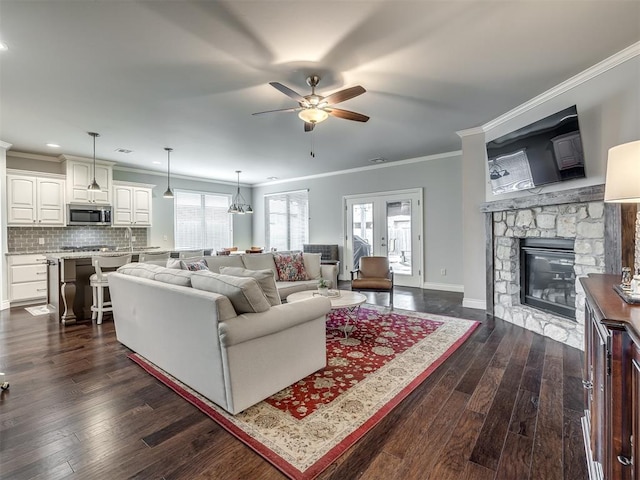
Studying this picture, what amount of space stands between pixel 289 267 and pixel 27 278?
4551 millimetres

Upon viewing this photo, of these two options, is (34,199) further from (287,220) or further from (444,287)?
(444,287)

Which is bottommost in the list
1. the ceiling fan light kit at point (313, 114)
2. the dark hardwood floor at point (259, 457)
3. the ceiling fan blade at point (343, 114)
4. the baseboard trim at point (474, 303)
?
the dark hardwood floor at point (259, 457)

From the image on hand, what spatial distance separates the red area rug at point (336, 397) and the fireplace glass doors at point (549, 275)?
3.21 feet

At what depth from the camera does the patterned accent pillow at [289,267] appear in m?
4.94

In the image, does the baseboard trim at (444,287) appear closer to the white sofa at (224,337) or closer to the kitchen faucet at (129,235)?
the white sofa at (224,337)

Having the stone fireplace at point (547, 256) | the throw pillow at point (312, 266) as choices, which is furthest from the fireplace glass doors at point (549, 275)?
the throw pillow at point (312, 266)

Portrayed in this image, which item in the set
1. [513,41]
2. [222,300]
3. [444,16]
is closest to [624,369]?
[222,300]

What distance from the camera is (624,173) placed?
1639mm

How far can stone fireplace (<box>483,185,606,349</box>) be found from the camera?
3.00 m

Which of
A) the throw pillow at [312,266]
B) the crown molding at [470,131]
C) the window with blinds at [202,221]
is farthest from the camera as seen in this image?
the window with blinds at [202,221]

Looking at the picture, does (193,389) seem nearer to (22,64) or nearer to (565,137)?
(22,64)

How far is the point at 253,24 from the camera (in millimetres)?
2205

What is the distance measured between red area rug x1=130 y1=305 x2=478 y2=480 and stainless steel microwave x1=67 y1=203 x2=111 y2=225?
4.21 meters

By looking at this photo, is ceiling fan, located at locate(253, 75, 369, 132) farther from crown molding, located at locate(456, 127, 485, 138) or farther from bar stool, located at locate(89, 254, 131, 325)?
bar stool, located at locate(89, 254, 131, 325)
